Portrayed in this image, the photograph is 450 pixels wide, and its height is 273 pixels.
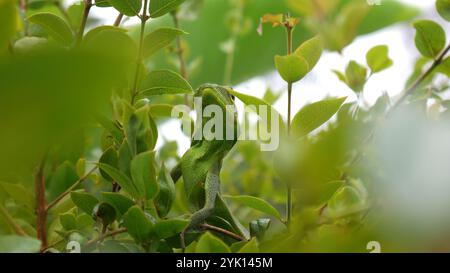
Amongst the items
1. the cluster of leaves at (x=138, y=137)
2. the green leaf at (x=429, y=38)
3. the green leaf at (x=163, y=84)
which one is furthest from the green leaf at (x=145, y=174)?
the green leaf at (x=429, y=38)

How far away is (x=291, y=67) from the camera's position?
443 mm

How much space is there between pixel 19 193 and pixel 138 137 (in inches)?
6.8

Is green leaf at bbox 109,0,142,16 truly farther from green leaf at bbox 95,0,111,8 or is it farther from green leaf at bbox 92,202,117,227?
green leaf at bbox 92,202,117,227

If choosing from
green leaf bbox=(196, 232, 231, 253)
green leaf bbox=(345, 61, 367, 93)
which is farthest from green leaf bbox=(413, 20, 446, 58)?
green leaf bbox=(196, 232, 231, 253)

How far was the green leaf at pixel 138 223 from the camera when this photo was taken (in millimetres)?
375

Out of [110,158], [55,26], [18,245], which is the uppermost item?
[55,26]

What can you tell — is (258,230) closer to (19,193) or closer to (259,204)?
(259,204)

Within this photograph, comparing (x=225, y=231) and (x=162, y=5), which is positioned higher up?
(x=162, y=5)

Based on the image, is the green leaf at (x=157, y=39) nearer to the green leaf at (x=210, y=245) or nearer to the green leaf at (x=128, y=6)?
the green leaf at (x=128, y=6)

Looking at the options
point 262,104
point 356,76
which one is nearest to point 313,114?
point 262,104

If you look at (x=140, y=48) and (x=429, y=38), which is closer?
(x=140, y=48)

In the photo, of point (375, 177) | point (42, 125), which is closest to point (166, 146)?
point (375, 177)

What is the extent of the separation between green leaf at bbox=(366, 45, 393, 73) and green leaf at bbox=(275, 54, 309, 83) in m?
0.23
